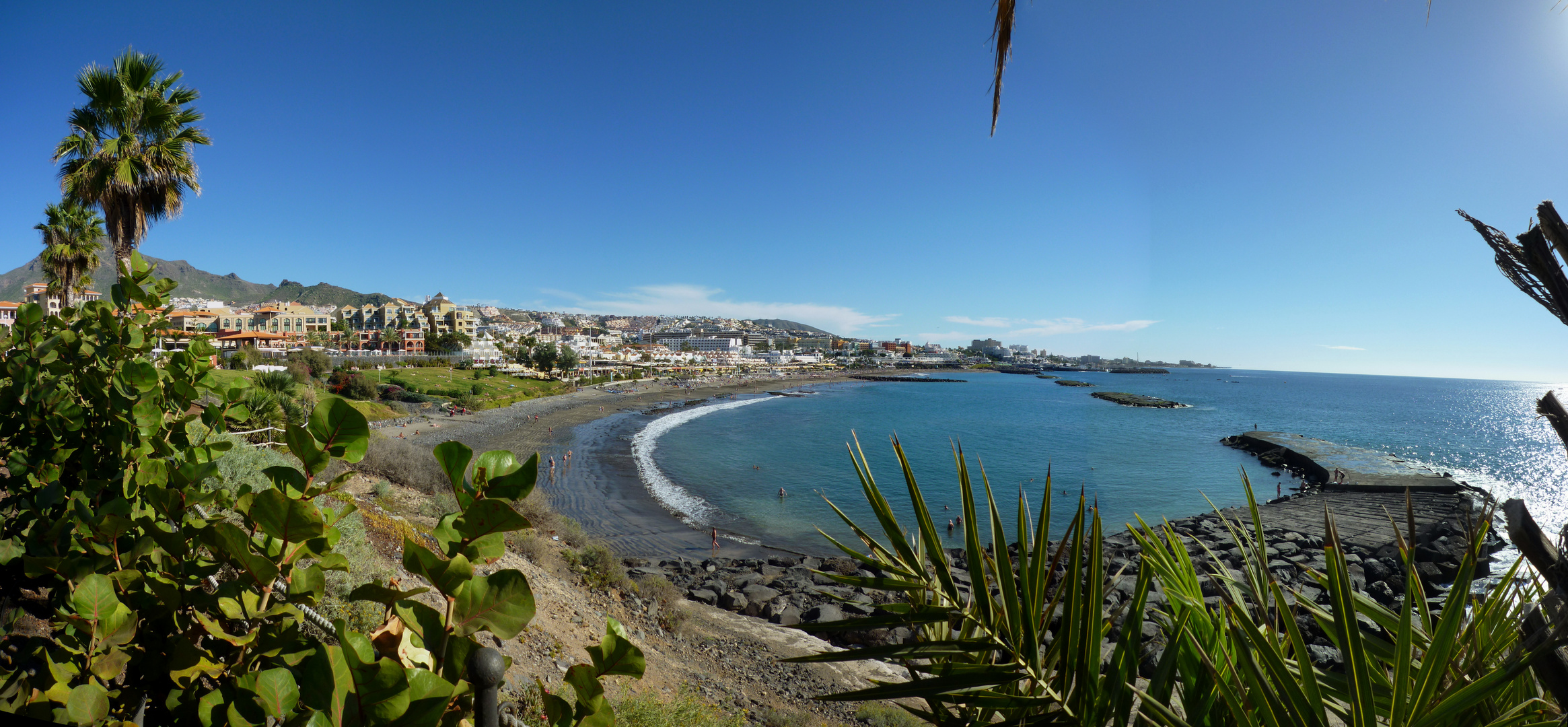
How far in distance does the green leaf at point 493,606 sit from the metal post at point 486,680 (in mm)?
40

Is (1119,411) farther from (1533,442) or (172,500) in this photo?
(172,500)

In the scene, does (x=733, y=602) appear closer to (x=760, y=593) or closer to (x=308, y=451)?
(x=760, y=593)


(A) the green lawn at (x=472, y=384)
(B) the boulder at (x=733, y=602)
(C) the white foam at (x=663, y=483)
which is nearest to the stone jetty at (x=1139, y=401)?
(C) the white foam at (x=663, y=483)

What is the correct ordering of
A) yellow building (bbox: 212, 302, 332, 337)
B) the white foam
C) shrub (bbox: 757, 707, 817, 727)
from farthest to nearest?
1. yellow building (bbox: 212, 302, 332, 337)
2. the white foam
3. shrub (bbox: 757, 707, 817, 727)

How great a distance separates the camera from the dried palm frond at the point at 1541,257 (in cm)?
98

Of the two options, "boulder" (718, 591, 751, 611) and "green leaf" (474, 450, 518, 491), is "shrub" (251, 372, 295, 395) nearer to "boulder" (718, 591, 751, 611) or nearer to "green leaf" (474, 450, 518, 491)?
"boulder" (718, 591, 751, 611)

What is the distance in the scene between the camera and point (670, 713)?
5.07m

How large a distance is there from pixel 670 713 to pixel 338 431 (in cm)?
537

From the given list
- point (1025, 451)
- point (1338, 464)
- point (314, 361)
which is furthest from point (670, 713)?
point (314, 361)

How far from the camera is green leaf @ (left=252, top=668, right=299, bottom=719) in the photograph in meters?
0.57

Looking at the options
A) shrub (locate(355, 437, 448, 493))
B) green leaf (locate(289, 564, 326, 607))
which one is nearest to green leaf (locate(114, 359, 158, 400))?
green leaf (locate(289, 564, 326, 607))

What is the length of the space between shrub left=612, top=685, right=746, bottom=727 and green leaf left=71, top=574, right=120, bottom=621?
13.4 ft

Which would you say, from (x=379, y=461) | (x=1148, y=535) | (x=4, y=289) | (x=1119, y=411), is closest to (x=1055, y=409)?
(x=1119, y=411)

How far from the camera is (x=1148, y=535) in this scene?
1540mm
